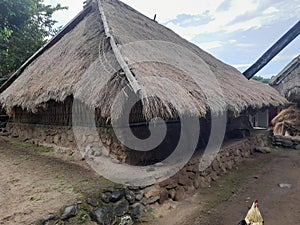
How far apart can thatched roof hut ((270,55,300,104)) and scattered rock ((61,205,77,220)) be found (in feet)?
31.2

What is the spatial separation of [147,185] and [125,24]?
3956 mm

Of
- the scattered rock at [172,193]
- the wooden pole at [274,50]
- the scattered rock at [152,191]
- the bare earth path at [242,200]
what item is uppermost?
the wooden pole at [274,50]

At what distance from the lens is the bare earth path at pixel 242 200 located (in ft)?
12.8

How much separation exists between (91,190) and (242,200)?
2855 millimetres

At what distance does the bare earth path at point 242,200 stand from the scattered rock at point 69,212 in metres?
1.24

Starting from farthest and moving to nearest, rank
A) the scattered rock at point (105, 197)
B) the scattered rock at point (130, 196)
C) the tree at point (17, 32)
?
the tree at point (17, 32) → the scattered rock at point (130, 196) → the scattered rock at point (105, 197)

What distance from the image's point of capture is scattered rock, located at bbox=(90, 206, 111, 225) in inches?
124

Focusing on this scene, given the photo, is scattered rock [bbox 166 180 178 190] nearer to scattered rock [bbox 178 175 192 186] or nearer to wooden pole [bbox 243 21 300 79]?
scattered rock [bbox 178 175 192 186]

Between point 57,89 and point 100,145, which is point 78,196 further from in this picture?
point 57,89

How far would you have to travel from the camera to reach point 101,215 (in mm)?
3230

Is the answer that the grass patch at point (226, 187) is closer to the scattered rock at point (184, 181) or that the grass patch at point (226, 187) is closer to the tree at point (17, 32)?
the scattered rock at point (184, 181)

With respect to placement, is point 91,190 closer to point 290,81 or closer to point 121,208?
point 121,208

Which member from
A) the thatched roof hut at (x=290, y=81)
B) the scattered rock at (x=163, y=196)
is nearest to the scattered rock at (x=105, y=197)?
the scattered rock at (x=163, y=196)

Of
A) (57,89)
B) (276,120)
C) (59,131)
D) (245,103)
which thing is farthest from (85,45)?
(276,120)
